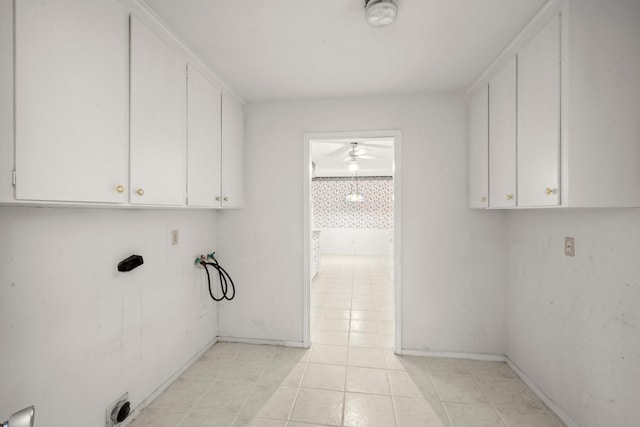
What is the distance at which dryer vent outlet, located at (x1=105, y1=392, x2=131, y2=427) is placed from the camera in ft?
5.13

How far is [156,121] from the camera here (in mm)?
1493

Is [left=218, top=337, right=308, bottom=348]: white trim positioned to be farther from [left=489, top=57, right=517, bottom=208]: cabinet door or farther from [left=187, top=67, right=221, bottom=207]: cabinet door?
[left=489, top=57, right=517, bottom=208]: cabinet door

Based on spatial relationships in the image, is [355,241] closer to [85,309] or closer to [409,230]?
[409,230]

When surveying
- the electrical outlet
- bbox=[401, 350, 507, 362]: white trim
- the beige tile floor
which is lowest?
the beige tile floor

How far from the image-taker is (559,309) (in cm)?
177

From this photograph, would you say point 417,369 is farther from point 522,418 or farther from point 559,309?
point 559,309

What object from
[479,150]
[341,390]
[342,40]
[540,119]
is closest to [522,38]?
[540,119]

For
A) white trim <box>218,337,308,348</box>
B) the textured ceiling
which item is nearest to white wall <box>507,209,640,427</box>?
the textured ceiling

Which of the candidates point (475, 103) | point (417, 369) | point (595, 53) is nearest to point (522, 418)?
point (417, 369)

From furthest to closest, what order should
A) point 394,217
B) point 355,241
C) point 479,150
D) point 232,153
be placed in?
point 355,241 < point 394,217 < point 232,153 < point 479,150

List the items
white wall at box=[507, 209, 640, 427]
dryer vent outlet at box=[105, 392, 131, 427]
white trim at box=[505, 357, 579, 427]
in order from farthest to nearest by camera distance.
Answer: white trim at box=[505, 357, 579, 427] → dryer vent outlet at box=[105, 392, 131, 427] → white wall at box=[507, 209, 640, 427]

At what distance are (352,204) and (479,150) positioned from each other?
6053 mm

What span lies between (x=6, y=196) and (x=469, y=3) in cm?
214

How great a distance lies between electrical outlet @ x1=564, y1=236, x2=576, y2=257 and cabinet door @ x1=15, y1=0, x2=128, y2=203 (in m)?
2.52
